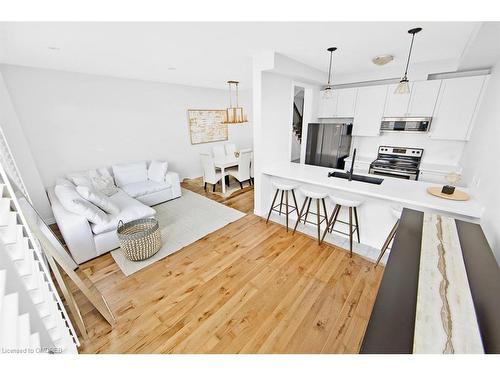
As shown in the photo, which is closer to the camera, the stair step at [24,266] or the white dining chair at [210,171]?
the stair step at [24,266]

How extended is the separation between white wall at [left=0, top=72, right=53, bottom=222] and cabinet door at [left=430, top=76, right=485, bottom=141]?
6.26 metres

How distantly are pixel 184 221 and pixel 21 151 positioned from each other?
8.55 feet

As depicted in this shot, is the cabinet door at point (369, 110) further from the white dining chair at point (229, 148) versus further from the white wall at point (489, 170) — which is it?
the white dining chair at point (229, 148)

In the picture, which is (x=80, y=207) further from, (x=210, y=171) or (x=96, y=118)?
(x=210, y=171)

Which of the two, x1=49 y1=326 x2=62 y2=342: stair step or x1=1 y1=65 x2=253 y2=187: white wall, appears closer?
x1=49 y1=326 x2=62 y2=342: stair step

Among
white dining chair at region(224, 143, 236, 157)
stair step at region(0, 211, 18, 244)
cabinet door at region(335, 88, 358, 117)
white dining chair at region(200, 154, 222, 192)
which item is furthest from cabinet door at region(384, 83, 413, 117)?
stair step at region(0, 211, 18, 244)

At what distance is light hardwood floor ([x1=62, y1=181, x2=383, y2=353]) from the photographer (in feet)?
5.07

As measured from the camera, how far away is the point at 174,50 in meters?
2.45

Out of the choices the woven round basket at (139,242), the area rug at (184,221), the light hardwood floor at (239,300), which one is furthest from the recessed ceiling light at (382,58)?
the woven round basket at (139,242)

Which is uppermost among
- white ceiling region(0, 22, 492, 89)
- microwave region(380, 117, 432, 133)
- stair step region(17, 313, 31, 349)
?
white ceiling region(0, 22, 492, 89)

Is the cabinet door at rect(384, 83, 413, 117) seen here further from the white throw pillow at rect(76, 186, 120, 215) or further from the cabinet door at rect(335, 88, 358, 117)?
the white throw pillow at rect(76, 186, 120, 215)

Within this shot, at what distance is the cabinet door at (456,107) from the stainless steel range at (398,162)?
1.61 feet

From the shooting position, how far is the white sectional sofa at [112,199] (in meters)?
2.37
